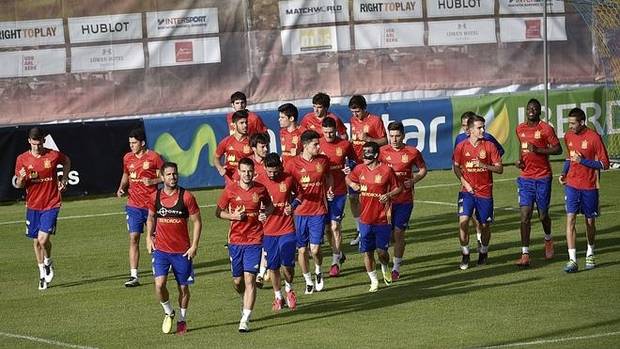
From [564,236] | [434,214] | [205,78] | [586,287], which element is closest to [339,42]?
[205,78]

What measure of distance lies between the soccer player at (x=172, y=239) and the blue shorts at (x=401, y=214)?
4850 millimetres

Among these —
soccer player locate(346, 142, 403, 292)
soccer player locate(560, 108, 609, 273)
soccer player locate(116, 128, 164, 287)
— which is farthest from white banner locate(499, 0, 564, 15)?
soccer player locate(346, 142, 403, 292)

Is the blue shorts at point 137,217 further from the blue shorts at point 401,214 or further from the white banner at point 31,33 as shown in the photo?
the white banner at point 31,33

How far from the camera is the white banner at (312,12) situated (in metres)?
35.9

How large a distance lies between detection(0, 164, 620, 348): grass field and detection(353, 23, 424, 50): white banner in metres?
10.5

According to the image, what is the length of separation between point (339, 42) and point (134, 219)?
15785 mm

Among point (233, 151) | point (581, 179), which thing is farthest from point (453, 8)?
point (581, 179)

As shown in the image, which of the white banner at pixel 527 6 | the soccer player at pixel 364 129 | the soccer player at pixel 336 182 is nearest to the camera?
the soccer player at pixel 336 182

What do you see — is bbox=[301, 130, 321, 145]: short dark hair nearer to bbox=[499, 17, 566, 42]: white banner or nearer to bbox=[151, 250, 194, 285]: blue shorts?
bbox=[151, 250, 194, 285]: blue shorts

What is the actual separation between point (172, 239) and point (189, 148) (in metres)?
16.2

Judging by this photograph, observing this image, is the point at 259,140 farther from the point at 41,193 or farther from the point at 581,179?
the point at 581,179

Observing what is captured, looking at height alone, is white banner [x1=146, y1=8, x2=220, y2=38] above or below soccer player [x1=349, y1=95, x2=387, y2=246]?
above

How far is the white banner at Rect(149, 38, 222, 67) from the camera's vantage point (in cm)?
3512

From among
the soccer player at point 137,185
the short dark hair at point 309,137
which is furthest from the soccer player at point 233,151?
the short dark hair at point 309,137
